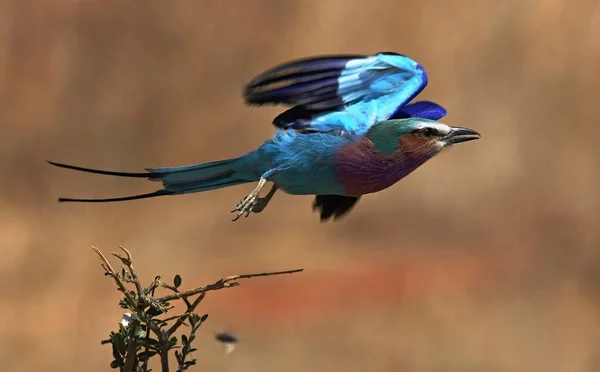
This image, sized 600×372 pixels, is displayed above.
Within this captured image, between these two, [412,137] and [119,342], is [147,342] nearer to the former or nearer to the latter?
[119,342]

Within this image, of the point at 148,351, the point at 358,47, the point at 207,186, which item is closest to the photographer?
the point at 148,351

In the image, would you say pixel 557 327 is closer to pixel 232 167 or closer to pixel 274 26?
pixel 274 26

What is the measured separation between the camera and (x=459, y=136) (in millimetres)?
520

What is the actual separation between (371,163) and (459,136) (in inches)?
2.9

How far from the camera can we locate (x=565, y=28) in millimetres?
1364

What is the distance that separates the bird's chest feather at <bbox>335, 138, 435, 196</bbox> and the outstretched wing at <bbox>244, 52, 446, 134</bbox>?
0.02m

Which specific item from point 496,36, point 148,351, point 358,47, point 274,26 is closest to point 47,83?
point 274,26

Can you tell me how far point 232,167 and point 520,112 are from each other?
966mm

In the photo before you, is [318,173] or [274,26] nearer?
[318,173]

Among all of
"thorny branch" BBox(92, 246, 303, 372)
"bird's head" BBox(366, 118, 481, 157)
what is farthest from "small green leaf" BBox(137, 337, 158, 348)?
"bird's head" BBox(366, 118, 481, 157)

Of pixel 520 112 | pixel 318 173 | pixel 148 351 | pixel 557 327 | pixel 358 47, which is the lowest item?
pixel 557 327

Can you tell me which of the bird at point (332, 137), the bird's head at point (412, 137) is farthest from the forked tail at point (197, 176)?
the bird's head at point (412, 137)

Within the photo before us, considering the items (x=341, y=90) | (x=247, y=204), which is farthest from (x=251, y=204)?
(x=341, y=90)

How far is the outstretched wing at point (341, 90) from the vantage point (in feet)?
1.71
